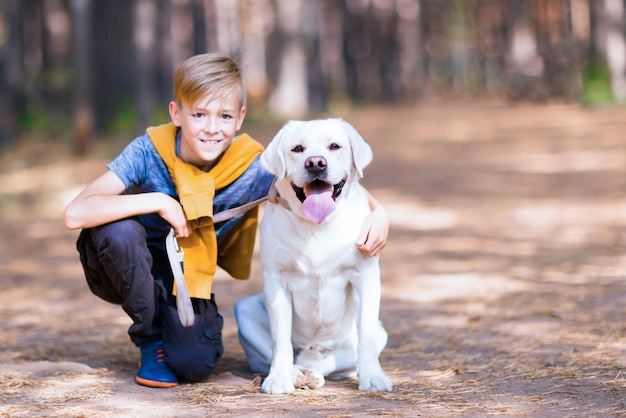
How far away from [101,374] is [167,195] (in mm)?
926

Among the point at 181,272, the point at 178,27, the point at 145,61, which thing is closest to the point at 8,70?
the point at 145,61

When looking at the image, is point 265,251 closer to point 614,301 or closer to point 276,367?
point 276,367

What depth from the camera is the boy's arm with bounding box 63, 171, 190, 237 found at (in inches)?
151

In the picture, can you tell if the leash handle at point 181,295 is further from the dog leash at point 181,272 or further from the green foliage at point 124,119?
the green foliage at point 124,119

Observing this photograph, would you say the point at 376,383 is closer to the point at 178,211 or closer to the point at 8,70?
the point at 178,211

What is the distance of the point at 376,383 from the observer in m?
3.73

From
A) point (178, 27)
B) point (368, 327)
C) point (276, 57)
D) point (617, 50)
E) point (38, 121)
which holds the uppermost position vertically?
point (178, 27)

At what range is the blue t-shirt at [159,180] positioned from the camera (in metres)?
4.03

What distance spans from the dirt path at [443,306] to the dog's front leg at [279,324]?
16 centimetres

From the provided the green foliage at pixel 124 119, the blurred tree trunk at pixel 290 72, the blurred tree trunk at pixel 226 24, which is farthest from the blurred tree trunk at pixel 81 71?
the blurred tree trunk at pixel 226 24

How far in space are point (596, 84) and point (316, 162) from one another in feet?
65.4

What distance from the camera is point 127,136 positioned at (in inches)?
704

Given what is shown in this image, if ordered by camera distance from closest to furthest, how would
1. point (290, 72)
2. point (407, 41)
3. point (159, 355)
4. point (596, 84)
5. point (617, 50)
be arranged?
point (159, 355) → point (617, 50) → point (596, 84) → point (290, 72) → point (407, 41)

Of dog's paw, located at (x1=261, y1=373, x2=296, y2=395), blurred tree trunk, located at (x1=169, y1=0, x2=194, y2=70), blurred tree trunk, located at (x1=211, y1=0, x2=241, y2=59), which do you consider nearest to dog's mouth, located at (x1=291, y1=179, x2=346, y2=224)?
dog's paw, located at (x1=261, y1=373, x2=296, y2=395)
